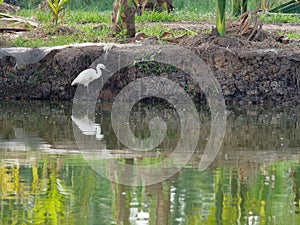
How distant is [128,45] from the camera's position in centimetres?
1068

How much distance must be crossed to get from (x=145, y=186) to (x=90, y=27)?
21.4 feet

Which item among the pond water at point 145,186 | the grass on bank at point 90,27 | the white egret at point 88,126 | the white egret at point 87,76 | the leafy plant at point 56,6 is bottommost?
the white egret at point 88,126

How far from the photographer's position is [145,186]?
5930 millimetres

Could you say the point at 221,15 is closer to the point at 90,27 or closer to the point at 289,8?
the point at 90,27

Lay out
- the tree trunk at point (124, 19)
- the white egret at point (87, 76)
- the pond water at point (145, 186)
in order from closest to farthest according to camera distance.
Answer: the pond water at point (145, 186) → the white egret at point (87, 76) → the tree trunk at point (124, 19)

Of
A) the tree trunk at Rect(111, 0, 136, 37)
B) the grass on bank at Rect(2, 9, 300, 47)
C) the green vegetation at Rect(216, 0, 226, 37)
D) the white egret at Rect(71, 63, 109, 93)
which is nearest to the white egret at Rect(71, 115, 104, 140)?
the white egret at Rect(71, 63, 109, 93)

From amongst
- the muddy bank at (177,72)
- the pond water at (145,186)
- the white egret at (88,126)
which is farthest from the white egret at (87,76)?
the pond water at (145,186)

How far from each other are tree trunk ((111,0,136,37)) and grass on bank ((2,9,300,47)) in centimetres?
14

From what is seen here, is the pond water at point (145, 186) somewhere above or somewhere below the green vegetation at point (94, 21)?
below

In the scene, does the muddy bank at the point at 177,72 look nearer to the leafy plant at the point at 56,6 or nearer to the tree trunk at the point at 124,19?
the tree trunk at the point at 124,19

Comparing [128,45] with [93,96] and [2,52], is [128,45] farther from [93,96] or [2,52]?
[2,52]

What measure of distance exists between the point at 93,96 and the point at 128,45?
778 millimetres

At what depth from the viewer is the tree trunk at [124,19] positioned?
11.5 m

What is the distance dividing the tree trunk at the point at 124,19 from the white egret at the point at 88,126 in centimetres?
242
